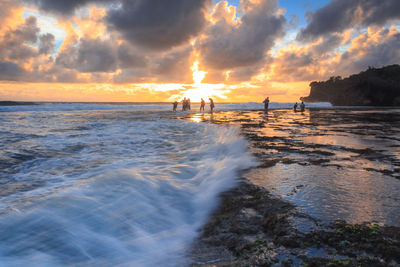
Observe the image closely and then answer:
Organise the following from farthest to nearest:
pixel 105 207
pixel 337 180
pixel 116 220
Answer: pixel 337 180, pixel 105 207, pixel 116 220

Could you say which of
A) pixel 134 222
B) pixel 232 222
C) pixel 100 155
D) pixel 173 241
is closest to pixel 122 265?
pixel 173 241

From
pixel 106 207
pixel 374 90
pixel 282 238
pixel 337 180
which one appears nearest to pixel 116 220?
pixel 106 207

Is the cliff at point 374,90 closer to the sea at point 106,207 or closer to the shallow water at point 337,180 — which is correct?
the shallow water at point 337,180

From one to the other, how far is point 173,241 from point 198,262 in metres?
0.62

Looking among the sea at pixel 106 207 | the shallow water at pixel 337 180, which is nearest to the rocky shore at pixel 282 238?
the shallow water at pixel 337 180

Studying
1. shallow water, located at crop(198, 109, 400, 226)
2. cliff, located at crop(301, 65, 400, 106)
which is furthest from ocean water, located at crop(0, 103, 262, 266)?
cliff, located at crop(301, 65, 400, 106)

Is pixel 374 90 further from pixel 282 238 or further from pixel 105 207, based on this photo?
pixel 105 207

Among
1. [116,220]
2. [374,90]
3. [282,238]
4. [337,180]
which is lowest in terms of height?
[116,220]

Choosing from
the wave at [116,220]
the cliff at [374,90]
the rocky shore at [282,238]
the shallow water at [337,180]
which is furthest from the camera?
the cliff at [374,90]

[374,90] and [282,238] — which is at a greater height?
[374,90]

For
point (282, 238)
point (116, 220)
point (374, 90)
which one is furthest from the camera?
point (374, 90)

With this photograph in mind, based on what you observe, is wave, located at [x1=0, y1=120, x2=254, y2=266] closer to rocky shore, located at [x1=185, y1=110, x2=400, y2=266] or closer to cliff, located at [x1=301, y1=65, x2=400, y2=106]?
rocky shore, located at [x1=185, y1=110, x2=400, y2=266]

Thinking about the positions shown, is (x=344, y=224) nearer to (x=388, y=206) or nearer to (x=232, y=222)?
(x=388, y=206)

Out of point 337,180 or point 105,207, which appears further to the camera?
point 337,180
